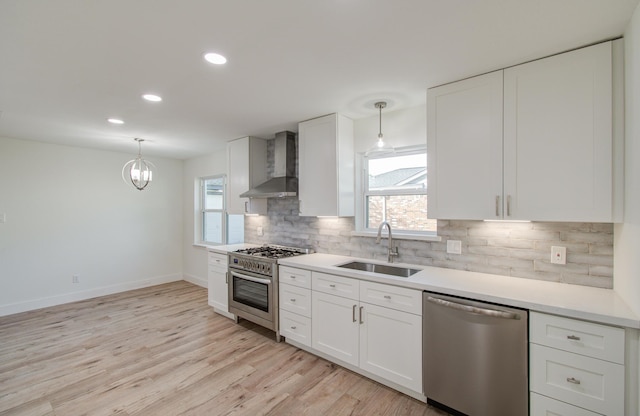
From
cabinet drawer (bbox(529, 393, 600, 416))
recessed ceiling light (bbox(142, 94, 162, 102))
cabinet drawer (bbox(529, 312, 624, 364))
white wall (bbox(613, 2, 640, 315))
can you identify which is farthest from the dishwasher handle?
recessed ceiling light (bbox(142, 94, 162, 102))

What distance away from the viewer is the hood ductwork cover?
3.70 m

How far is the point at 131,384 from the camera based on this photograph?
2.50m

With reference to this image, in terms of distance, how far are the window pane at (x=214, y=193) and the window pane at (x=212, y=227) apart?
161 mm

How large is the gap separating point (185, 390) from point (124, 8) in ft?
9.01

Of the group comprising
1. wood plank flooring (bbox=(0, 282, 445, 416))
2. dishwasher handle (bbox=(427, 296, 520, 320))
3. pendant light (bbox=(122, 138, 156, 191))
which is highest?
pendant light (bbox=(122, 138, 156, 191))

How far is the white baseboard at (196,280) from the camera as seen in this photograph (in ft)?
18.0

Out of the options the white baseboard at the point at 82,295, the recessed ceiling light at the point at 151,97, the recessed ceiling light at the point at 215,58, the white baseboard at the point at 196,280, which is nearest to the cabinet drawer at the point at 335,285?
the recessed ceiling light at the point at 215,58

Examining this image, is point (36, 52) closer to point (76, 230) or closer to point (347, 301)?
point (347, 301)

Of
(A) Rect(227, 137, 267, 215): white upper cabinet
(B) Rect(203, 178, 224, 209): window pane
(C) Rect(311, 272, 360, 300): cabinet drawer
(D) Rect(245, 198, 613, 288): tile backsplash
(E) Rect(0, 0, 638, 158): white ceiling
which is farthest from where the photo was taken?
(B) Rect(203, 178, 224, 209): window pane

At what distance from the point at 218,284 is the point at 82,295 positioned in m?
2.63

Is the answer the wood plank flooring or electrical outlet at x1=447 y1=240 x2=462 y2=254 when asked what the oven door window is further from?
electrical outlet at x1=447 y1=240 x2=462 y2=254

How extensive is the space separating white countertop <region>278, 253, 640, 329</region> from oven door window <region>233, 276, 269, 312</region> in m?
1.03

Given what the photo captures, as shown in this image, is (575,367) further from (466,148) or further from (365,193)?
(365,193)

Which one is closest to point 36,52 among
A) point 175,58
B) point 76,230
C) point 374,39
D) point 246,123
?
point 175,58
